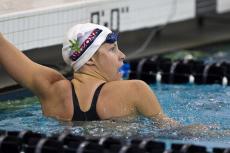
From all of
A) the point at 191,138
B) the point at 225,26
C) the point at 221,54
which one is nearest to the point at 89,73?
the point at 191,138

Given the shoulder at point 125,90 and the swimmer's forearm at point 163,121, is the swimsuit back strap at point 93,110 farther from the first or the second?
the swimmer's forearm at point 163,121

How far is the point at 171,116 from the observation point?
6.24 meters

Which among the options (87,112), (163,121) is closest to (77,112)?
(87,112)

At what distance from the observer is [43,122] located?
5.88m

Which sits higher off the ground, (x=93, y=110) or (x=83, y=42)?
(x=83, y=42)

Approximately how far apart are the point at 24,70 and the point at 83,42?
0.41 m

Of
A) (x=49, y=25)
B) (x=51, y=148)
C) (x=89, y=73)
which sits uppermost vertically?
(x=49, y=25)

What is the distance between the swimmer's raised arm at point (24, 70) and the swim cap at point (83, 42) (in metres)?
0.19

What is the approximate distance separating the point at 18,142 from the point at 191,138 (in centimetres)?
115

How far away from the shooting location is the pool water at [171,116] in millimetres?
5477

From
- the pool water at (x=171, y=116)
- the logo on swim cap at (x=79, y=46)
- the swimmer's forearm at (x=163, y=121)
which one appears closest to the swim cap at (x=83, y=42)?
the logo on swim cap at (x=79, y=46)

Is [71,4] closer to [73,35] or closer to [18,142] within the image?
[73,35]

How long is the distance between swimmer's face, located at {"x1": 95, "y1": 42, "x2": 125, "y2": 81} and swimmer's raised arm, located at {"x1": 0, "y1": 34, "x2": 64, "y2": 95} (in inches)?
12.9

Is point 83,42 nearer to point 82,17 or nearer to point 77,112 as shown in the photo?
point 77,112
